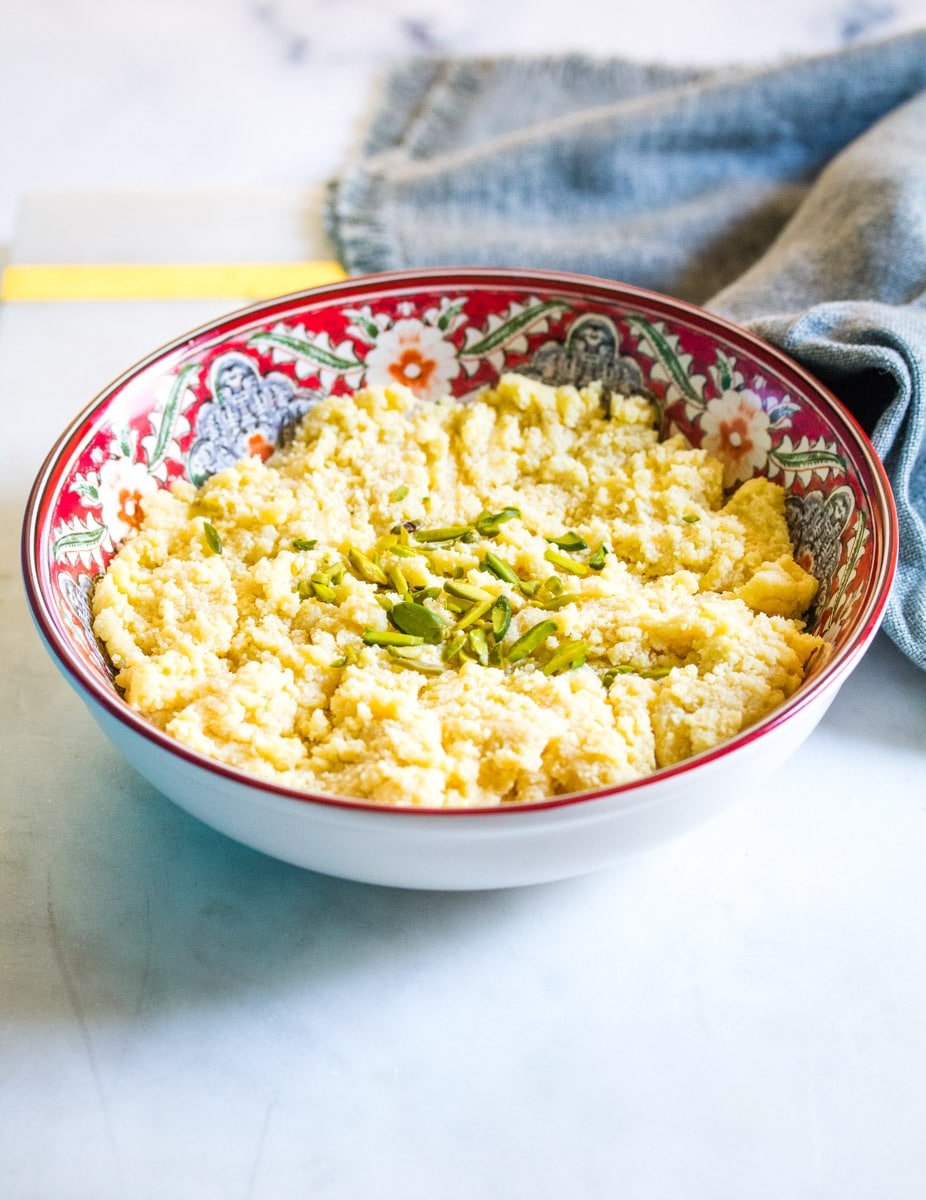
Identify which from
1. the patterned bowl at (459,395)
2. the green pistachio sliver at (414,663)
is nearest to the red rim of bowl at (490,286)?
the patterned bowl at (459,395)

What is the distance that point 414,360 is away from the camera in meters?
1.93

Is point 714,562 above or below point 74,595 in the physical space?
above

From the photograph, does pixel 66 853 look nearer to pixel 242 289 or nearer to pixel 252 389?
pixel 252 389

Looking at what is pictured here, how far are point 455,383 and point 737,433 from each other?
1.51 feet

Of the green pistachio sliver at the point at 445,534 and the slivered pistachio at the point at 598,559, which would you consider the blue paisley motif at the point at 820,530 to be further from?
the green pistachio sliver at the point at 445,534

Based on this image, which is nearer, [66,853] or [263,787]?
[263,787]

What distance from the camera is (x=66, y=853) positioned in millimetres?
1479

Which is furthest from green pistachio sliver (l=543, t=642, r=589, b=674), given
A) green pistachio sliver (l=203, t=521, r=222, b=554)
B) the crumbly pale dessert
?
green pistachio sliver (l=203, t=521, r=222, b=554)

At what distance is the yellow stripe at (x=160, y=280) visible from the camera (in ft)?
7.92

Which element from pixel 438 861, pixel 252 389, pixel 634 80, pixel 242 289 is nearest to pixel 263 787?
pixel 438 861

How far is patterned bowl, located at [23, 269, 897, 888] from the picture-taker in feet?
3.84

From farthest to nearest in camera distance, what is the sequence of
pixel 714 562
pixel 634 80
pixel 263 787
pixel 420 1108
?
pixel 634 80 → pixel 714 562 → pixel 420 1108 → pixel 263 787

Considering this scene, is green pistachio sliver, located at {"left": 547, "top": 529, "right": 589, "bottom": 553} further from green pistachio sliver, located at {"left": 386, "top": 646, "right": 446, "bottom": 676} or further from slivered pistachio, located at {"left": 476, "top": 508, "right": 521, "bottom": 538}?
green pistachio sliver, located at {"left": 386, "top": 646, "right": 446, "bottom": 676}

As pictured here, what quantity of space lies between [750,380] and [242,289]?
3.71 feet
